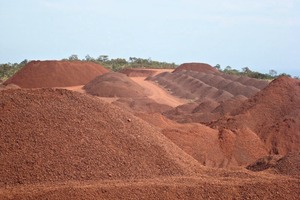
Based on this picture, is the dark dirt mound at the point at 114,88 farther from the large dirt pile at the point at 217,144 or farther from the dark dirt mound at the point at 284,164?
the dark dirt mound at the point at 284,164

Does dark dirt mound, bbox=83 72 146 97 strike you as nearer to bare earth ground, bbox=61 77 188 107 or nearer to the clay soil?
bare earth ground, bbox=61 77 188 107

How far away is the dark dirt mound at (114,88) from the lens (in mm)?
45344

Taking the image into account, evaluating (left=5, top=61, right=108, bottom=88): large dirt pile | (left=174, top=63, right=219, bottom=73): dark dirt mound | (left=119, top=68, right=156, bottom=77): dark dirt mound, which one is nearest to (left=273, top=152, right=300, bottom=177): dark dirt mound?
(left=5, top=61, right=108, bottom=88): large dirt pile

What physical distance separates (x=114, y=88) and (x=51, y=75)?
9.54m

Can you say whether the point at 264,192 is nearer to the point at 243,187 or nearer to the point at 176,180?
the point at 243,187

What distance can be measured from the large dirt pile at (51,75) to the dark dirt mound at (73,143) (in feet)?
118

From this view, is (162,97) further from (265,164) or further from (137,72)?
(265,164)

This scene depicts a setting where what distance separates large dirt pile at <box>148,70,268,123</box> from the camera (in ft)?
95.3

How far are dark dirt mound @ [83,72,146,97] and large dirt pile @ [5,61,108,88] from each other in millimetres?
4822

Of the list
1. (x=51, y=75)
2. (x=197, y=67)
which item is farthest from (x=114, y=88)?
(x=197, y=67)

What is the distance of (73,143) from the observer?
510 inches

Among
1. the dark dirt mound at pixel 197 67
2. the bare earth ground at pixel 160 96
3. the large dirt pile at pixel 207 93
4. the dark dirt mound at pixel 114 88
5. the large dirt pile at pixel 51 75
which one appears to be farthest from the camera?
the dark dirt mound at pixel 197 67

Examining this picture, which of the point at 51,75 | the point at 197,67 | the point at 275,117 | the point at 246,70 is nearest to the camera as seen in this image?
the point at 275,117

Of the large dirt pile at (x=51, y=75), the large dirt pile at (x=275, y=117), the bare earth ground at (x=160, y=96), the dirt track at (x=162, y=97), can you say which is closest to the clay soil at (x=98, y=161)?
the large dirt pile at (x=275, y=117)
